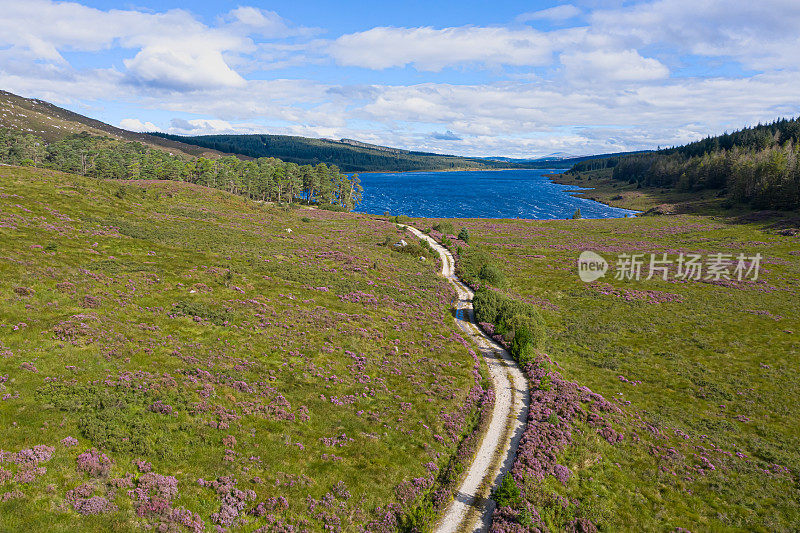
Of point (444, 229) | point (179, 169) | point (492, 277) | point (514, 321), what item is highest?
point (179, 169)

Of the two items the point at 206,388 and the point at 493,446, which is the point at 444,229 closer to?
the point at 493,446

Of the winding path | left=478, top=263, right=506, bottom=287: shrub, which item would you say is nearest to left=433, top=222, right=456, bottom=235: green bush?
left=478, top=263, right=506, bottom=287: shrub

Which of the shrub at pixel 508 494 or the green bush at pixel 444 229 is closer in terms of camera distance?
the shrub at pixel 508 494

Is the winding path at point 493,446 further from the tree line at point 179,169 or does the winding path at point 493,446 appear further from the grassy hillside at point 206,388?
the tree line at point 179,169

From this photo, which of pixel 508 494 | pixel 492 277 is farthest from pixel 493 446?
pixel 492 277

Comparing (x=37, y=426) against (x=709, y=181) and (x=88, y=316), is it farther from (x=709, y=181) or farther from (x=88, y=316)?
(x=709, y=181)

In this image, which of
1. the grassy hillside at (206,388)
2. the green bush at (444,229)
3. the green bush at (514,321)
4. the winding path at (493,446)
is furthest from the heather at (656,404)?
the green bush at (444,229)
